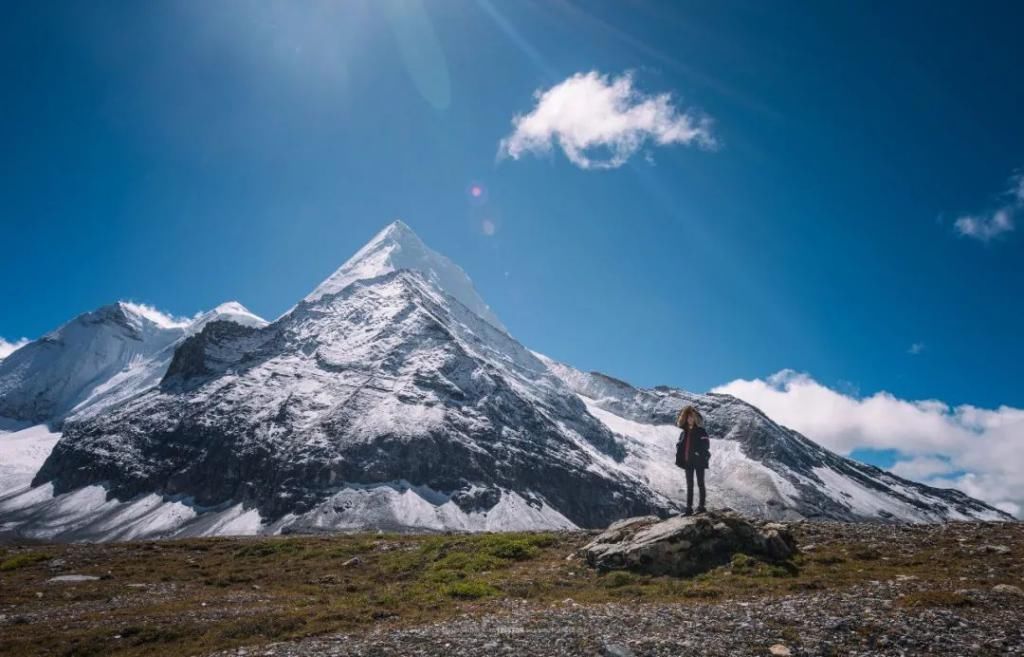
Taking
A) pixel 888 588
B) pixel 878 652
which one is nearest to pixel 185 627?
pixel 878 652

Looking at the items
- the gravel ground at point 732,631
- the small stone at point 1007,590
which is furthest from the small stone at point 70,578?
the small stone at point 1007,590

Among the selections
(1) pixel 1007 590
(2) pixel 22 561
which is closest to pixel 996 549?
(1) pixel 1007 590

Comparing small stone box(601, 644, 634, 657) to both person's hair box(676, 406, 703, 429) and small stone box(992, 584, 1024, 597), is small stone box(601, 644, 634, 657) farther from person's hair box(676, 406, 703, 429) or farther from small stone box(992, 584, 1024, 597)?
person's hair box(676, 406, 703, 429)

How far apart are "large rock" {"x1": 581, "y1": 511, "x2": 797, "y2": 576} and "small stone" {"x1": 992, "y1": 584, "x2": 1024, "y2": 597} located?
27.5 feet

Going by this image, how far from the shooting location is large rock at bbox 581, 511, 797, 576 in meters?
26.1

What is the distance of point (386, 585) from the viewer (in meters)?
29.7

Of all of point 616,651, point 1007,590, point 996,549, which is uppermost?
point 996,549

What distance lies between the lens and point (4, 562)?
39125mm

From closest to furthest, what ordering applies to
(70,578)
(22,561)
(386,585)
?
(386,585) → (70,578) → (22,561)

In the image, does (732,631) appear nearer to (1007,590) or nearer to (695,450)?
(1007,590)

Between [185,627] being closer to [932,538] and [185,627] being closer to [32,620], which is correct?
[32,620]

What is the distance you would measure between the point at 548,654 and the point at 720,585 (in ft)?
33.7

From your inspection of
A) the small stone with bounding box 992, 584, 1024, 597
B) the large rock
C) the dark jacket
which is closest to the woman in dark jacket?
the dark jacket

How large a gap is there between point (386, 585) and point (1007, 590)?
25592mm
